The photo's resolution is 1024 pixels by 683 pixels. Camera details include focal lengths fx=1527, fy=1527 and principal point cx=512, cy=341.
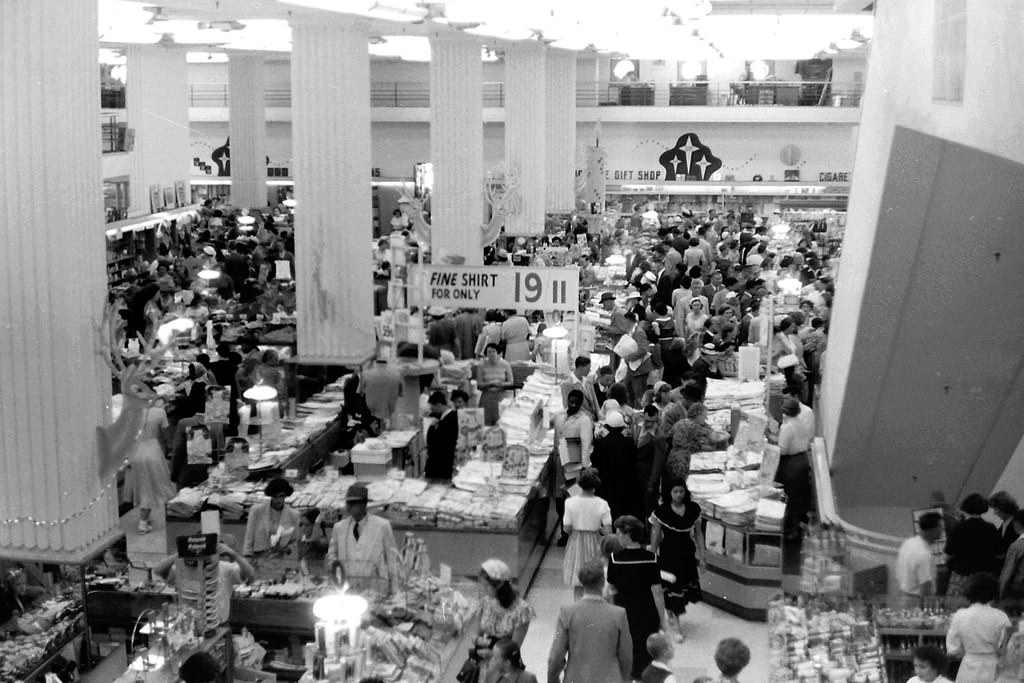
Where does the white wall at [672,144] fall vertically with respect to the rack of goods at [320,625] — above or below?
above

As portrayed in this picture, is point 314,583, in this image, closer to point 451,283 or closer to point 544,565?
point 544,565

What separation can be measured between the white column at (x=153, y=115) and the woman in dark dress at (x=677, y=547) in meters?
20.3

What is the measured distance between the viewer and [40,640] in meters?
8.30

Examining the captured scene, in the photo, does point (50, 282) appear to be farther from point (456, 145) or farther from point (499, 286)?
point (456, 145)

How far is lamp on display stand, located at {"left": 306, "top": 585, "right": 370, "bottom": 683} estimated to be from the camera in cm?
757

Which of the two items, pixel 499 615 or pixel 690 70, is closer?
pixel 499 615

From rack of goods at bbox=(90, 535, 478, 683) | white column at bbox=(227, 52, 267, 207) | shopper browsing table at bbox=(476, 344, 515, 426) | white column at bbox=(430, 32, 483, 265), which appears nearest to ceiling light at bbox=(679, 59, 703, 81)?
white column at bbox=(227, 52, 267, 207)

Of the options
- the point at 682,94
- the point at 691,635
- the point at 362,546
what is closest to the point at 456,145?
the point at 691,635

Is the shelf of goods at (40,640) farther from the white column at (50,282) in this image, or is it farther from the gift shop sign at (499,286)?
the gift shop sign at (499,286)

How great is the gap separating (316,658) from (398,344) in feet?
23.0

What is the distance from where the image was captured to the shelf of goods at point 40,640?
7.93 m

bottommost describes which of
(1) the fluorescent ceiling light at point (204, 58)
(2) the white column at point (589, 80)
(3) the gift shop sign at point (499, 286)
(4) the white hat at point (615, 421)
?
(4) the white hat at point (615, 421)

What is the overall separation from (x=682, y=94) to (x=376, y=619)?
31031mm

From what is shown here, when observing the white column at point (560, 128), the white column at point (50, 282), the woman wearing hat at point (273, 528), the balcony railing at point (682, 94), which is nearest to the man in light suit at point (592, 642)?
the woman wearing hat at point (273, 528)
